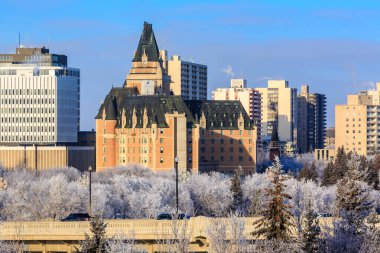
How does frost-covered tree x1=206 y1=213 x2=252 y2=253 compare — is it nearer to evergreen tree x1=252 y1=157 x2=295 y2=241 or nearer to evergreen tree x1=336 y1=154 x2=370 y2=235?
evergreen tree x1=252 y1=157 x2=295 y2=241

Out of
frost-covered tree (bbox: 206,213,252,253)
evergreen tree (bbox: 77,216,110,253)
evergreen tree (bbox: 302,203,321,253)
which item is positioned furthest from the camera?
frost-covered tree (bbox: 206,213,252,253)

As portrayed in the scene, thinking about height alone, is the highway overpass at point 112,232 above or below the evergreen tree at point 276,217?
below

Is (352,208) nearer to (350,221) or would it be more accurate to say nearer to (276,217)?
(350,221)

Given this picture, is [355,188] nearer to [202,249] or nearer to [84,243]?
[202,249]

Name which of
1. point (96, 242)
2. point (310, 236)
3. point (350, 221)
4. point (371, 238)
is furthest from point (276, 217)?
point (96, 242)

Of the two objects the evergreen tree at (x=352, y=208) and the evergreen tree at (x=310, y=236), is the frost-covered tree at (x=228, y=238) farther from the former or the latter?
the evergreen tree at (x=352, y=208)

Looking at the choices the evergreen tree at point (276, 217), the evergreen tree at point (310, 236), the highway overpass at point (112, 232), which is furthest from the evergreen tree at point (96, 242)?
the evergreen tree at point (310, 236)

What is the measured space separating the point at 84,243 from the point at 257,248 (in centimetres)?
1019

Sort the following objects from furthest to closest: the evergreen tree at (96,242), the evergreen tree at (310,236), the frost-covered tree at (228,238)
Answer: the frost-covered tree at (228,238) < the evergreen tree at (310,236) < the evergreen tree at (96,242)

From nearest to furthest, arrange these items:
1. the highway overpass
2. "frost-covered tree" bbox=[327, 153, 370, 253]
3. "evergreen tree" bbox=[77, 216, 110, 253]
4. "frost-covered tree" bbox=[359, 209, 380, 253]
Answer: "evergreen tree" bbox=[77, 216, 110, 253] < "frost-covered tree" bbox=[359, 209, 380, 253] < "frost-covered tree" bbox=[327, 153, 370, 253] < the highway overpass

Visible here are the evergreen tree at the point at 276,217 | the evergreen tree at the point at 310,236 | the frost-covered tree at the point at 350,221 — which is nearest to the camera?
the evergreen tree at the point at 310,236

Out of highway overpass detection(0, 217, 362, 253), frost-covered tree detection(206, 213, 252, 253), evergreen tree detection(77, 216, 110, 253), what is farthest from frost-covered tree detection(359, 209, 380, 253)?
evergreen tree detection(77, 216, 110, 253)

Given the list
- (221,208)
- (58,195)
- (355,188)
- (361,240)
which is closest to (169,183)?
(221,208)

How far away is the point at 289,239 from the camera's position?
87.5 metres
